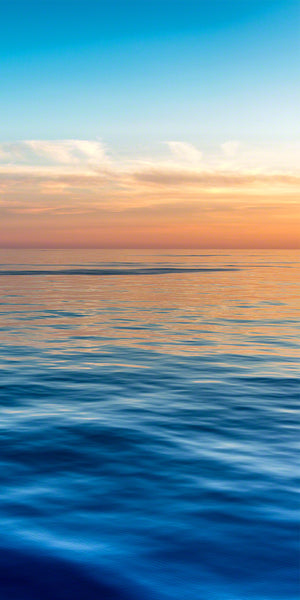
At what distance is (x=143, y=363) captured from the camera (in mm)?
19500

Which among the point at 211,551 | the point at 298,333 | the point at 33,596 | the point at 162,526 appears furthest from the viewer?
the point at 298,333

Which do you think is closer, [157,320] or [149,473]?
[149,473]

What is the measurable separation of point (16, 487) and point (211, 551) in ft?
10.9

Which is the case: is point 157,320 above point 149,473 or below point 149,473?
above

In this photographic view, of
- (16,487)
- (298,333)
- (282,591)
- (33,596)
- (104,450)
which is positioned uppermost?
(298,333)

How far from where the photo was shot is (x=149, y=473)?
29.9ft

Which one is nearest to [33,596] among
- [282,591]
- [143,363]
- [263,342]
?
[282,591]

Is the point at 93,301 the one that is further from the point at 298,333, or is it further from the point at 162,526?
the point at 162,526

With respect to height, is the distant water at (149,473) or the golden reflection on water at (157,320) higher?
the golden reflection on water at (157,320)

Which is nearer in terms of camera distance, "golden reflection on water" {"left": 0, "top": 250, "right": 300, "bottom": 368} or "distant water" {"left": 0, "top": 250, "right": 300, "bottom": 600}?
"distant water" {"left": 0, "top": 250, "right": 300, "bottom": 600}

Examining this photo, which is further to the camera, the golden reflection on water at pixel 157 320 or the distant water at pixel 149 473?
the golden reflection on water at pixel 157 320

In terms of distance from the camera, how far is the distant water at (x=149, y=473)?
20.3ft

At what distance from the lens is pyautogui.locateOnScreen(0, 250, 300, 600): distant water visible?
6.18 m

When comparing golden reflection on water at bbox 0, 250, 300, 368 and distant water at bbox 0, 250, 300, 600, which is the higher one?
golden reflection on water at bbox 0, 250, 300, 368
